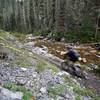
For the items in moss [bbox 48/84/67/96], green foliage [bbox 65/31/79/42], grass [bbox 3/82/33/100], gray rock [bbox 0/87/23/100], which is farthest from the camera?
green foliage [bbox 65/31/79/42]

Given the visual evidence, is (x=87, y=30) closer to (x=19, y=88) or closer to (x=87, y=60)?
(x=87, y=60)

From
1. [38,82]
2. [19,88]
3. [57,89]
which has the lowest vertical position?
[57,89]

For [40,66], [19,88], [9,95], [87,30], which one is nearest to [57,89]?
[19,88]

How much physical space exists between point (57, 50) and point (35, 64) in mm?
7651

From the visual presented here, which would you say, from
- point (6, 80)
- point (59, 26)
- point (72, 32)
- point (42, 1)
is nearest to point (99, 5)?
point (72, 32)

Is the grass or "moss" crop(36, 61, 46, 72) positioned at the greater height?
the grass

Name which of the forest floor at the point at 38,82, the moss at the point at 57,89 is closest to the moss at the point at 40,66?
the forest floor at the point at 38,82

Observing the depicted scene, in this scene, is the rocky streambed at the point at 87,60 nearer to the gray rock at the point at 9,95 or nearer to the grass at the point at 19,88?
the grass at the point at 19,88

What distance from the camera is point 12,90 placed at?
10094mm

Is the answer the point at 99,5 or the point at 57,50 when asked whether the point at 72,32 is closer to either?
the point at 99,5

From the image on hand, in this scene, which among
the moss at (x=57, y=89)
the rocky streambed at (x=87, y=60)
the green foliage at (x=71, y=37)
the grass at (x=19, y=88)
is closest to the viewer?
the grass at (x=19, y=88)

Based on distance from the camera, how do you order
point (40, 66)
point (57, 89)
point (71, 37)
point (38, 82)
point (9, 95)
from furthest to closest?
point (71, 37)
point (40, 66)
point (38, 82)
point (57, 89)
point (9, 95)

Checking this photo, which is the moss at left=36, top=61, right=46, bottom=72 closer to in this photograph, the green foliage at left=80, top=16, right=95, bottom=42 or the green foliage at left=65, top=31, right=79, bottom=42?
the green foliage at left=80, top=16, right=95, bottom=42

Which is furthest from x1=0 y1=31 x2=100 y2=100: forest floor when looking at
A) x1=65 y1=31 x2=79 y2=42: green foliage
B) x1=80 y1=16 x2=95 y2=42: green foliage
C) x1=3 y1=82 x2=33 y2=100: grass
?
x1=65 y1=31 x2=79 y2=42: green foliage
